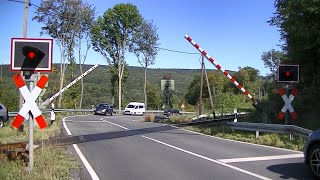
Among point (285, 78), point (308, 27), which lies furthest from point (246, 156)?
point (308, 27)

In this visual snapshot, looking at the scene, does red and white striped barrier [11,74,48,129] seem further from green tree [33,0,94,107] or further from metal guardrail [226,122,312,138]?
green tree [33,0,94,107]

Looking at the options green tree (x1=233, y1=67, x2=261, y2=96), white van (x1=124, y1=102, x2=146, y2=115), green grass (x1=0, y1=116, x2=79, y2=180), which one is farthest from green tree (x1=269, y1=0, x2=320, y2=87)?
green tree (x1=233, y1=67, x2=261, y2=96)

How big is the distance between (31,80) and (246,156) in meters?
6.61

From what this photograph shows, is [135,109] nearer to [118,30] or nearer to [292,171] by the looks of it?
[118,30]

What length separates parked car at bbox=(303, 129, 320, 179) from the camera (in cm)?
911

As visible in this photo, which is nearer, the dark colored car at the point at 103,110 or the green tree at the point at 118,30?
the dark colored car at the point at 103,110

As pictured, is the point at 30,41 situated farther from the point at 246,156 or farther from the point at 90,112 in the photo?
the point at 90,112

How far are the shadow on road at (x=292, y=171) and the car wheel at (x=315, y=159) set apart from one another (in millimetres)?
259

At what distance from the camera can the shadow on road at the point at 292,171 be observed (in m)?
9.52

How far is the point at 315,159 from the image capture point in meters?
9.20

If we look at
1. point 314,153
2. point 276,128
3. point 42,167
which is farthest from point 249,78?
point 42,167

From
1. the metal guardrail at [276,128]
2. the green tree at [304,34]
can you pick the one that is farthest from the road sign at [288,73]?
the green tree at [304,34]

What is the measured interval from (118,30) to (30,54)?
63.2 m

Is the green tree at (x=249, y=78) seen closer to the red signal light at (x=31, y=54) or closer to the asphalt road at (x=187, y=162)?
the asphalt road at (x=187, y=162)
